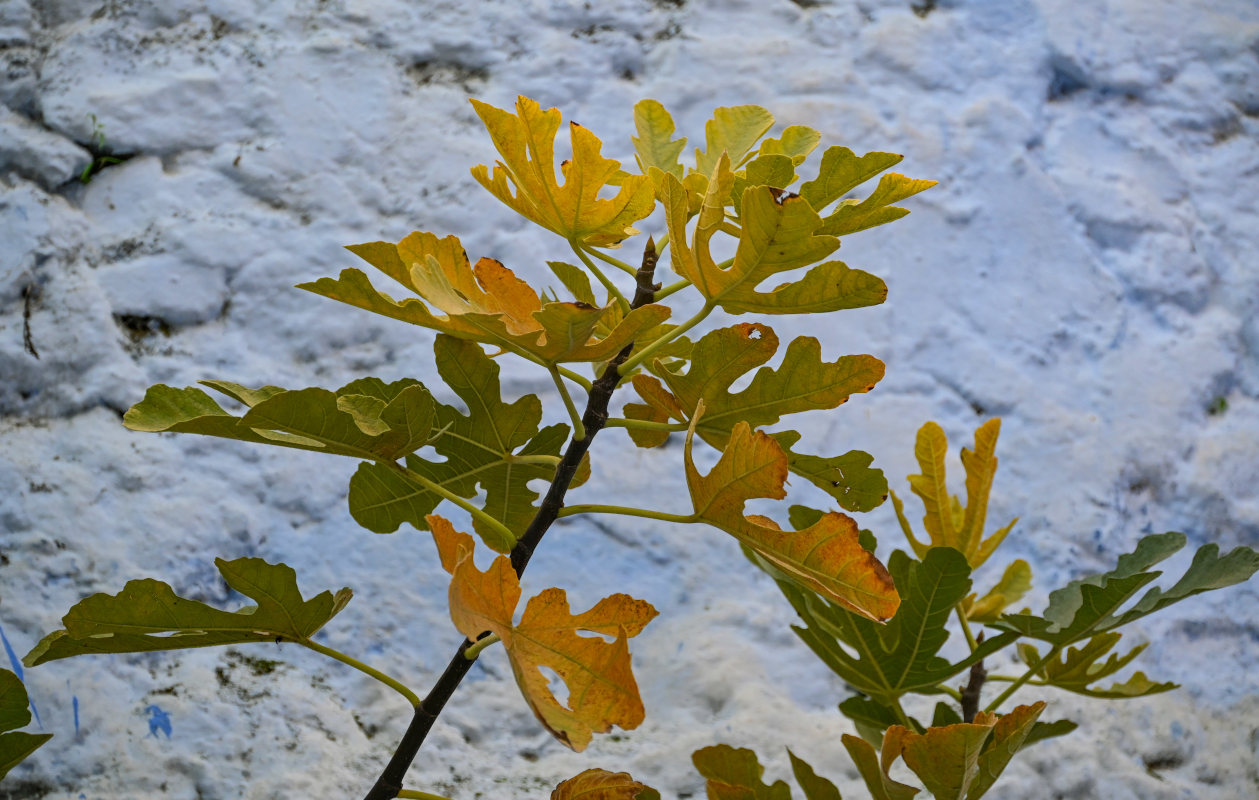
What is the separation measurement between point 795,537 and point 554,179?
28 cm

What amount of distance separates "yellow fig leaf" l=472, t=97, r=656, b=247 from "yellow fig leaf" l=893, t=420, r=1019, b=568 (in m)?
0.38

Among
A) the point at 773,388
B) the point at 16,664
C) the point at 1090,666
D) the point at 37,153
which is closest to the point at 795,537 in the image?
the point at 773,388

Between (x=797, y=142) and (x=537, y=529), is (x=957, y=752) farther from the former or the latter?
(x=797, y=142)

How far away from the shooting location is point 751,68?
4.95 feet

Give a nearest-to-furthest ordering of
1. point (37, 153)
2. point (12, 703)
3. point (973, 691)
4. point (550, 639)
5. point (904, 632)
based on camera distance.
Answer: point (550, 639) → point (12, 703) → point (904, 632) → point (973, 691) → point (37, 153)

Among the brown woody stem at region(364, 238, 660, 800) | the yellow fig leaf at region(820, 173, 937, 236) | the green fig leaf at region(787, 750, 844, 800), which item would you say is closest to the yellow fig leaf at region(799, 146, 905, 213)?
the yellow fig leaf at region(820, 173, 937, 236)

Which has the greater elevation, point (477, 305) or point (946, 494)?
point (477, 305)

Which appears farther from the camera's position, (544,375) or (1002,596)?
(544,375)

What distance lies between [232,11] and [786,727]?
1299 millimetres

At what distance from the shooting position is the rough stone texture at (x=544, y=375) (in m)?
1.07

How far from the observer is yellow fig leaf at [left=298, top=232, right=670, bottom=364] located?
21.7 inches

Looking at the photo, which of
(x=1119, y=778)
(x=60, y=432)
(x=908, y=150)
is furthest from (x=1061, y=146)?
(x=60, y=432)

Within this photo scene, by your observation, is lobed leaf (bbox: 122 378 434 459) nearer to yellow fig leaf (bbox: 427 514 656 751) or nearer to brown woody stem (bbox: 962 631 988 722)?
yellow fig leaf (bbox: 427 514 656 751)

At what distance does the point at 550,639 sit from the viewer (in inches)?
20.7
